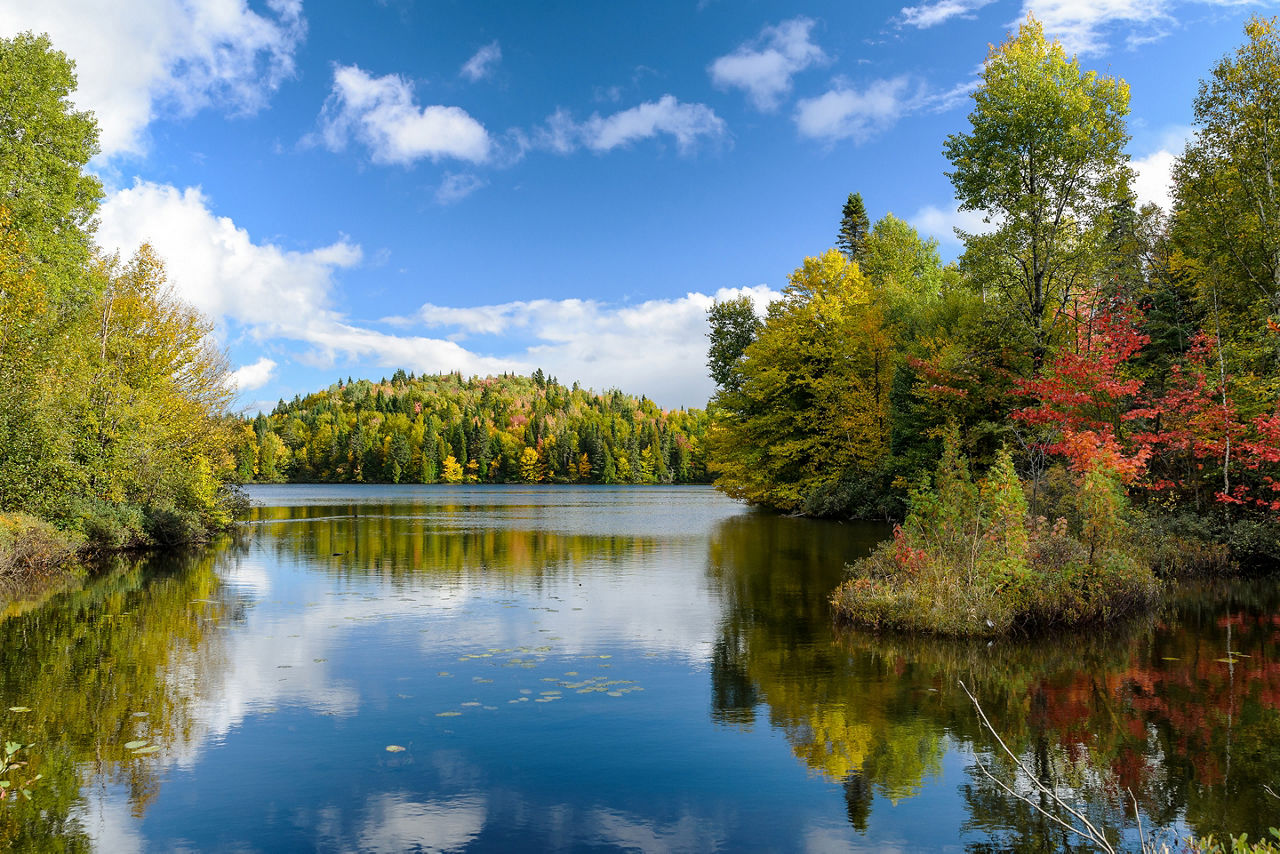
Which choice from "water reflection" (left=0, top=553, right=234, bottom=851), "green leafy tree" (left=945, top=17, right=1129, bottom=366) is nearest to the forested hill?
"green leafy tree" (left=945, top=17, right=1129, bottom=366)

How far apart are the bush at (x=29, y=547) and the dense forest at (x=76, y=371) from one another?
0.05 meters

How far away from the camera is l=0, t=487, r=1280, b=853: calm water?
661 centimetres

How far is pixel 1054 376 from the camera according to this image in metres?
21.3

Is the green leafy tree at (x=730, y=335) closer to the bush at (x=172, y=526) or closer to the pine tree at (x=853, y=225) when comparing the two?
the pine tree at (x=853, y=225)

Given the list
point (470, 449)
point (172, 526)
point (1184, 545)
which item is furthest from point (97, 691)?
point (470, 449)

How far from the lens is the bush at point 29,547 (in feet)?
63.8

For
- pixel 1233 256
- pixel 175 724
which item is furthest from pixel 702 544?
pixel 175 724

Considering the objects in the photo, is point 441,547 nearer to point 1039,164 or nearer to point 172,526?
point 172,526

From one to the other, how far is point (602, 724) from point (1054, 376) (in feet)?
58.0

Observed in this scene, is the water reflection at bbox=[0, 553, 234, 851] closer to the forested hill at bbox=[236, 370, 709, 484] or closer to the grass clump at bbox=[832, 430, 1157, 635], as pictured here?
the grass clump at bbox=[832, 430, 1157, 635]

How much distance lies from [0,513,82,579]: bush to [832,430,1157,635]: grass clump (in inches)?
789

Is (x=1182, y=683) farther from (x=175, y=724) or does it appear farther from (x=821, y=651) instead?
(x=175, y=724)

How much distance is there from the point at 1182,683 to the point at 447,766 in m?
9.64

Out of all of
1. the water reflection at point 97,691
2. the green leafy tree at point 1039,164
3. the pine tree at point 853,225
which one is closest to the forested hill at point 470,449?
the pine tree at point 853,225
